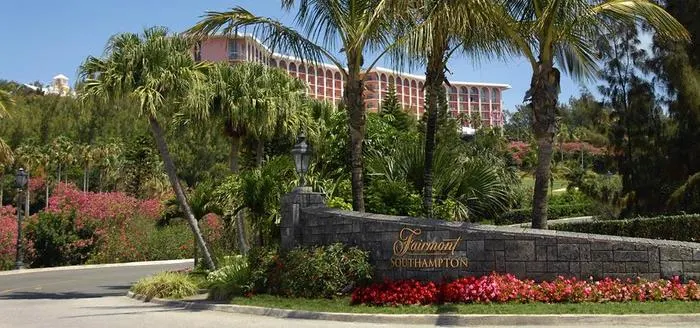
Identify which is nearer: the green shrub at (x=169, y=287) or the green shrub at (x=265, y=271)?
the green shrub at (x=265, y=271)

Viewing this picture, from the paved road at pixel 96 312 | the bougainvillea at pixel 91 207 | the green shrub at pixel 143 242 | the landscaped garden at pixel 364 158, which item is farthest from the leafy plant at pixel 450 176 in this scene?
the green shrub at pixel 143 242

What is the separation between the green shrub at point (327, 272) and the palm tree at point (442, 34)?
2479 millimetres

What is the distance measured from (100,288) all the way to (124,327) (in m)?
10.2

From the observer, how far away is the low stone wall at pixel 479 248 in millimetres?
11750

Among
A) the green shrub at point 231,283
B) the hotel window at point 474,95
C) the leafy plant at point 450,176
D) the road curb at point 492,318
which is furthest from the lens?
the hotel window at point 474,95

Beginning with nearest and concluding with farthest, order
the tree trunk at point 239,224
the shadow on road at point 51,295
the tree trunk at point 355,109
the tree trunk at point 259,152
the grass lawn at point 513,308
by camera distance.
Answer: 1. the grass lawn at point 513,308
2. the tree trunk at point 355,109
3. the shadow on road at point 51,295
4. the tree trunk at point 239,224
5. the tree trunk at point 259,152

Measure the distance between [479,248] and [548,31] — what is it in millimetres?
4226

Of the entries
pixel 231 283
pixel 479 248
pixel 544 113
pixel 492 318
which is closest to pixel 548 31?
pixel 544 113

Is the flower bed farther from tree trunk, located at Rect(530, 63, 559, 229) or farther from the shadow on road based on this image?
the shadow on road

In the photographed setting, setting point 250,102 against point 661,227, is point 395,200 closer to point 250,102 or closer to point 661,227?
point 250,102

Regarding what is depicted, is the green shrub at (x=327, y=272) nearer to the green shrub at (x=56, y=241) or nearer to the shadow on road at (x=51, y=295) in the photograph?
the shadow on road at (x=51, y=295)

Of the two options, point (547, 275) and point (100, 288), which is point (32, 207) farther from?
point (547, 275)

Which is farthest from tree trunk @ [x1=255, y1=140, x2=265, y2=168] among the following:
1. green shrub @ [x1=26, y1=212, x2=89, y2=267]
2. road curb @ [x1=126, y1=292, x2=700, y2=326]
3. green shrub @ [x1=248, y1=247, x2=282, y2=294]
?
green shrub @ [x1=26, y1=212, x2=89, y2=267]

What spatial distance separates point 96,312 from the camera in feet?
47.4
